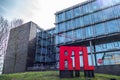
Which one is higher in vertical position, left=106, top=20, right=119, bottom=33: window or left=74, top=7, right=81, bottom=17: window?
left=74, top=7, right=81, bottom=17: window

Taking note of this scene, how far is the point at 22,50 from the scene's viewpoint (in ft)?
146

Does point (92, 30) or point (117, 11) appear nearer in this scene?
point (117, 11)

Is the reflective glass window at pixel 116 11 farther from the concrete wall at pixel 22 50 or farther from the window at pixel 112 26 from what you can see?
the concrete wall at pixel 22 50

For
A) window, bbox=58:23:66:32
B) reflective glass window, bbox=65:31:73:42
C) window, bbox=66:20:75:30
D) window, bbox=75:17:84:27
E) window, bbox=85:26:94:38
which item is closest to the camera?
window, bbox=85:26:94:38

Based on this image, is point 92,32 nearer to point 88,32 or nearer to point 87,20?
point 88,32

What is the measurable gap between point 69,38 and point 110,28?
12.4 m

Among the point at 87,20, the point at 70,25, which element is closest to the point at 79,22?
the point at 87,20

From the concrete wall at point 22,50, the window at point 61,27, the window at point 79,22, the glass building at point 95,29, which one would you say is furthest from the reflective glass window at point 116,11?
the concrete wall at point 22,50

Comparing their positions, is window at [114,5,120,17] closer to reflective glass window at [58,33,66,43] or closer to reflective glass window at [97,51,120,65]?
reflective glass window at [97,51,120,65]

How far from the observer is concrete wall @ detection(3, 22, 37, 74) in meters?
42.8

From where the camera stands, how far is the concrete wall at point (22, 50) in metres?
42.8

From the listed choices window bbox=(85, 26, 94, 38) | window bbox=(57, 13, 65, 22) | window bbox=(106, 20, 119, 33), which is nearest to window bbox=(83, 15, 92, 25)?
→ window bbox=(85, 26, 94, 38)

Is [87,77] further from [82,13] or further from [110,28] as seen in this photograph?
[82,13]

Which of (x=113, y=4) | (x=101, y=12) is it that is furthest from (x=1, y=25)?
(x=113, y=4)
